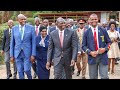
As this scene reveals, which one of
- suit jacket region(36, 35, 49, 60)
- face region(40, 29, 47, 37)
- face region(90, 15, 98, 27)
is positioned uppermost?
face region(90, 15, 98, 27)

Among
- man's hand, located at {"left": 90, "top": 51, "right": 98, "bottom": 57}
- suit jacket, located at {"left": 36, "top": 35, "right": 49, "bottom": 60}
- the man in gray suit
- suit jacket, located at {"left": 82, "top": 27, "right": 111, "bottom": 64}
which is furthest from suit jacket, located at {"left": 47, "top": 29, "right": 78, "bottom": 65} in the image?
suit jacket, located at {"left": 36, "top": 35, "right": 49, "bottom": 60}

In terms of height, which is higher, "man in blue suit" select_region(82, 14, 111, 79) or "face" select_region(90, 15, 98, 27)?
"face" select_region(90, 15, 98, 27)

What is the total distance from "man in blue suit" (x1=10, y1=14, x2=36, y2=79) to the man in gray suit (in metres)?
0.77

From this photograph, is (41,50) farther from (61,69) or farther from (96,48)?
(96,48)

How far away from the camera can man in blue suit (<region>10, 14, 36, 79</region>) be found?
344 inches

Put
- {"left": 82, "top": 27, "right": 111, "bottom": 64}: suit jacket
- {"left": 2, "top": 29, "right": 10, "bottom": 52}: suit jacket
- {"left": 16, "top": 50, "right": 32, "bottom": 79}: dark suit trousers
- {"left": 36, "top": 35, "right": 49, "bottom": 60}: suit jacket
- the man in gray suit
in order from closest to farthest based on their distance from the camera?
1. {"left": 82, "top": 27, "right": 111, "bottom": 64}: suit jacket
2. the man in gray suit
3. {"left": 16, "top": 50, "right": 32, "bottom": 79}: dark suit trousers
4. {"left": 36, "top": 35, "right": 49, "bottom": 60}: suit jacket
5. {"left": 2, "top": 29, "right": 10, "bottom": 52}: suit jacket

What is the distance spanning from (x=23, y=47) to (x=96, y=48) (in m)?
1.89

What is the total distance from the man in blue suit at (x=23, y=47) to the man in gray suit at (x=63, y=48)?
2.51 ft

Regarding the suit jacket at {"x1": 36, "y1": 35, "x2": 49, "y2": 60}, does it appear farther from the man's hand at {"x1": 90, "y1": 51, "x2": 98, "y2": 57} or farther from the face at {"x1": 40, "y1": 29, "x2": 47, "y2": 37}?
the man's hand at {"x1": 90, "y1": 51, "x2": 98, "y2": 57}

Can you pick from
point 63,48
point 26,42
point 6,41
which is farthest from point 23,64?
point 6,41

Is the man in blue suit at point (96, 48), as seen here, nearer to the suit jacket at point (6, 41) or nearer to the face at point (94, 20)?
the face at point (94, 20)

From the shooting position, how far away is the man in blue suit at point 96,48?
774cm
